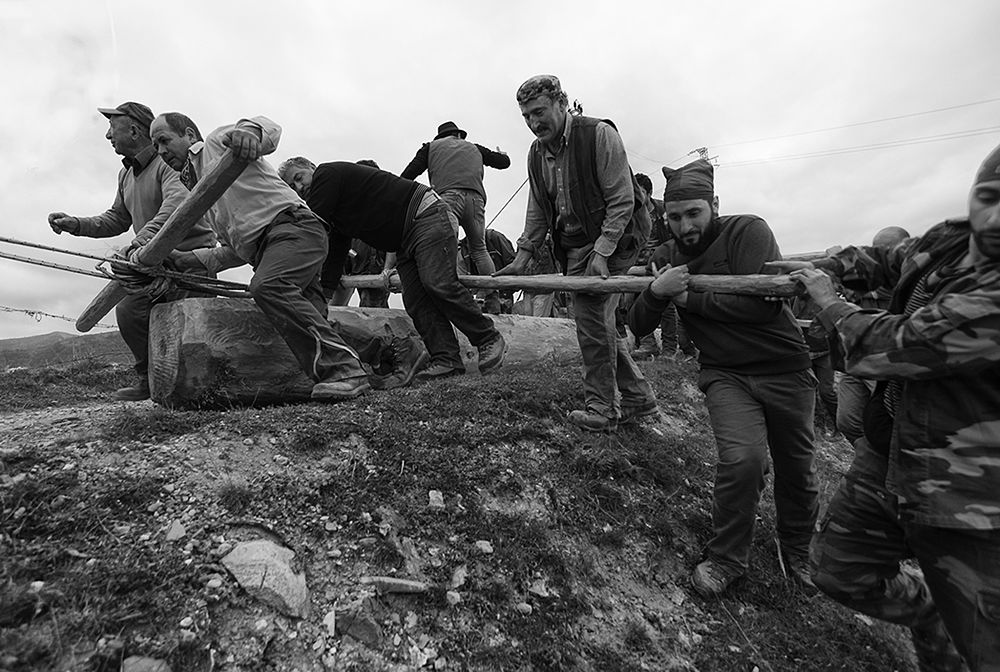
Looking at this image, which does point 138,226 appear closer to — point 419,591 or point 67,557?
point 67,557

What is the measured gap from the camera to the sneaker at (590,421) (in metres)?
4.12

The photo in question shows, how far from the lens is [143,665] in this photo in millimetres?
1792

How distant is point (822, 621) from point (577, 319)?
2.40 metres

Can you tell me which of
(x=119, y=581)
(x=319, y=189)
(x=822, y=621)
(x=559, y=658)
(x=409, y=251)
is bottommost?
(x=822, y=621)

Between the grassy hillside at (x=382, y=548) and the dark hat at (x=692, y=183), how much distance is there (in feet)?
5.80

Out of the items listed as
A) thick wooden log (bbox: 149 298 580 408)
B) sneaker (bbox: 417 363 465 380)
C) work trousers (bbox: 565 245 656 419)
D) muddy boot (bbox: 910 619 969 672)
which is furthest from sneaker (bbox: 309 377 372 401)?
muddy boot (bbox: 910 619 969 672)

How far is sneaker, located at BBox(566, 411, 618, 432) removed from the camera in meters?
4.12

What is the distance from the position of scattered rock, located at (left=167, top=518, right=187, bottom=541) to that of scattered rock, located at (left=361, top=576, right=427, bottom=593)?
78 cm

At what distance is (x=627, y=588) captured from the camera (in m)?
2.92

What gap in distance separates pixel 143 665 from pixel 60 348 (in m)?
11.8

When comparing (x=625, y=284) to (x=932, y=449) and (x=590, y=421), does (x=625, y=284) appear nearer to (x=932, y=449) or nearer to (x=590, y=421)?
(x=590, y=421)

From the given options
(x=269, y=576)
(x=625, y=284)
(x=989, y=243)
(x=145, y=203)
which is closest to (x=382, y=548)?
(x=269, y=576)

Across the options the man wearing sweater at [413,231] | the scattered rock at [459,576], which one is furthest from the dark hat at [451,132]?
the scattered rock at [459,576]

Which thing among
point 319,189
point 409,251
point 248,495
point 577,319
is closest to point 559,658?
point 248,495
